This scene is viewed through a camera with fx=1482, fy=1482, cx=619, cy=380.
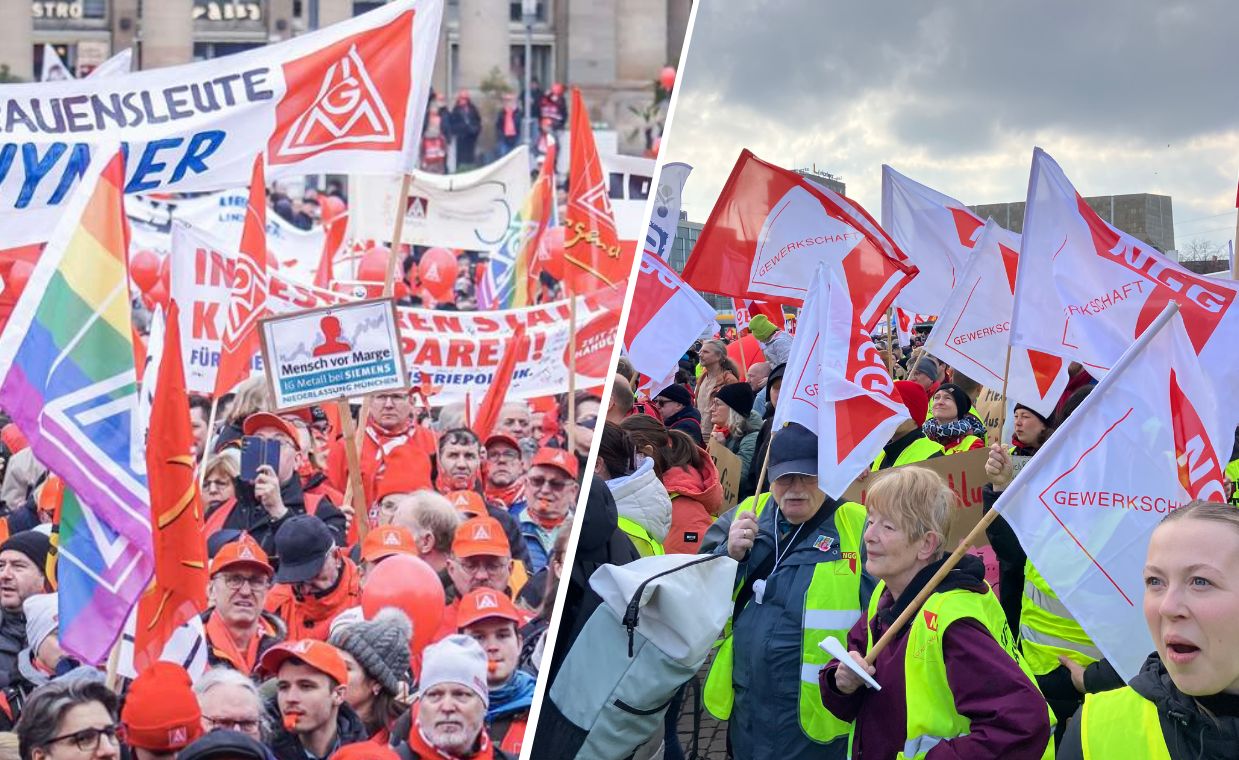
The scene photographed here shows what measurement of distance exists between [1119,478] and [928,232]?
5.57 meters

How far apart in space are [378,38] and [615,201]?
216 inches

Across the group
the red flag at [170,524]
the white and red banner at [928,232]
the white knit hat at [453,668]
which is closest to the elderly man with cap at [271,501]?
the red flag at [170,524]

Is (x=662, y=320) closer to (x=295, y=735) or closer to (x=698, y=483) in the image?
(x=698, y=483)

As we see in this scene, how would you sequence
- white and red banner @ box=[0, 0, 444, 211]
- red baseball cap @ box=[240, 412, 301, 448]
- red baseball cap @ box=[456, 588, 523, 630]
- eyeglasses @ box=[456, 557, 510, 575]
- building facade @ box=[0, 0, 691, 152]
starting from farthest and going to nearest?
building facade @ box=[0, 0, 691, 152] → red baseball cap @ box=[240, 412, 301, 448] → white and red banner @ box=[0, 0, 444, 211] → eyeglasses @ box=[456, 557, 510, 575] → red baseball cap @ box=[456, 588, 523, 630]

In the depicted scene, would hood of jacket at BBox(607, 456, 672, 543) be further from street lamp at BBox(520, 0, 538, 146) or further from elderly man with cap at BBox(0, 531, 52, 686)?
street lamp at BBox(520, 0, 538, 146)

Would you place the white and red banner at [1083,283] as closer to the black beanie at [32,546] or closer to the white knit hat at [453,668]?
the white knit hat at [453,668]

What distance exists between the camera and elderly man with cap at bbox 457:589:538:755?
425cm

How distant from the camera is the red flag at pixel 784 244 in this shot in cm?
690

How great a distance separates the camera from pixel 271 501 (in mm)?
5660

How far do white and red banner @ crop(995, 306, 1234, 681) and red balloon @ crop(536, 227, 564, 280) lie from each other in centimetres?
692

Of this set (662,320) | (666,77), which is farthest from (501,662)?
(666,77)

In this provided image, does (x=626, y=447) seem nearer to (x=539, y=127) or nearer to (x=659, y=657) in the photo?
(x=659, y=657)

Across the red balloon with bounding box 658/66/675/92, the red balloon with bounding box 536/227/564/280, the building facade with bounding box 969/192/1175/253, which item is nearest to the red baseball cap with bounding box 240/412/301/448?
the red balloon with bounding box 536/227/564/280

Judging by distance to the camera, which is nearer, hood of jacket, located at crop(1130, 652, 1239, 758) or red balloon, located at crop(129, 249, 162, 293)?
hood of jacket, located at crop(1130, 652, 1239, 758)
